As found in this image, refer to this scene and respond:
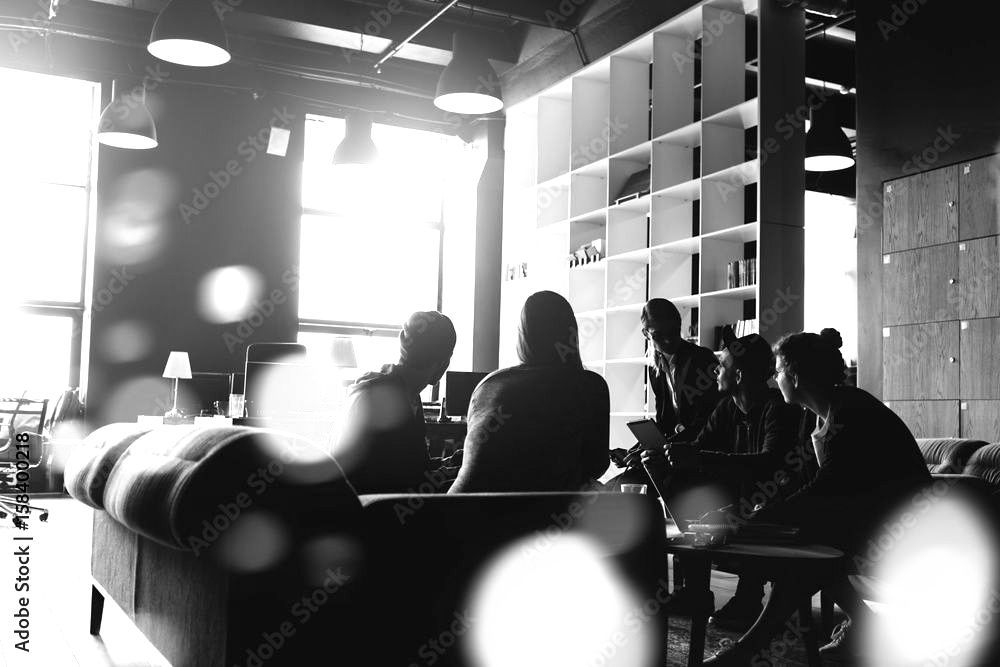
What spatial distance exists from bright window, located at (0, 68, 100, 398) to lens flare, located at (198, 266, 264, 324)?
1.19 m

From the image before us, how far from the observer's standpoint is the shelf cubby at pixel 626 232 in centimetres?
772

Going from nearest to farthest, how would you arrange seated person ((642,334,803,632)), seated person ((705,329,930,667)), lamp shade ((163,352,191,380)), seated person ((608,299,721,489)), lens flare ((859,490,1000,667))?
seated person ((705,329,930,667)) < lens flare ((859,490,1000,667)) < seated person ((642,334,803,632)) < seated person ((608,299,721,489)) < lamp shade ((163,352,191,380))

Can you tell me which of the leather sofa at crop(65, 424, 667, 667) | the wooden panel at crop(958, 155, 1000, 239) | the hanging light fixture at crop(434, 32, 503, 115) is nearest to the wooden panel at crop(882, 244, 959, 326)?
the wooden panel at crop(958, 155, 1000, 239)

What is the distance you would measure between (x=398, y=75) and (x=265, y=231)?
214cm

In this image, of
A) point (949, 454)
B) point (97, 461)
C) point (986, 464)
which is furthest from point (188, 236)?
point (986, 464)

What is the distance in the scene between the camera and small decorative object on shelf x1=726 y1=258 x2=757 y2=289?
636 centimetres

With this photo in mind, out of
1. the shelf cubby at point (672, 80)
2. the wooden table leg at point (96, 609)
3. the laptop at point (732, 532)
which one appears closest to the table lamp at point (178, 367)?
the shelf cubby at point (672, 80)

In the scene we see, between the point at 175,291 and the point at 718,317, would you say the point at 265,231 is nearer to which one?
the point at 175,291

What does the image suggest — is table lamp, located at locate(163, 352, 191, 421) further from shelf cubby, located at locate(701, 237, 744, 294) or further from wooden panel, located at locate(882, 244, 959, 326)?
wooden panel, located at locate(882, 244, 959, 326)

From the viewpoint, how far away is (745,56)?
7.04m

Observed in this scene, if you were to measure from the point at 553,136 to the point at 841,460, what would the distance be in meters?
6.30

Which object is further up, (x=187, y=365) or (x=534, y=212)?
(x=534, y=212)

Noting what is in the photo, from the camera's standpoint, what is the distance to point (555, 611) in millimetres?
2158

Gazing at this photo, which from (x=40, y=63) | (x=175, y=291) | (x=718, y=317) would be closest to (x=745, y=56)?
(x=718, y=317)
